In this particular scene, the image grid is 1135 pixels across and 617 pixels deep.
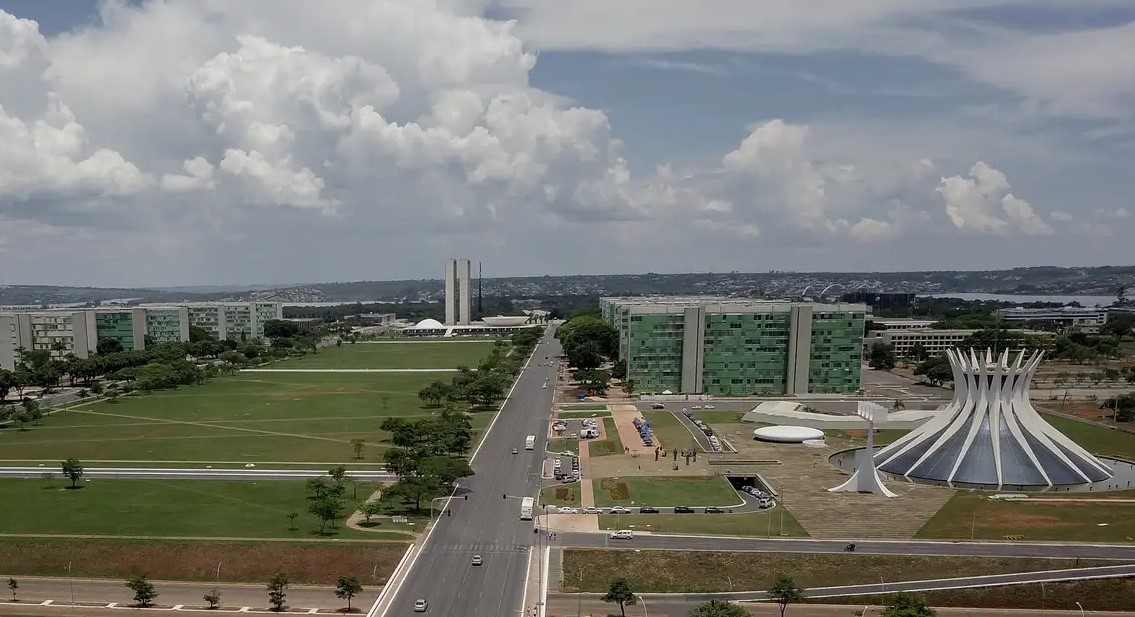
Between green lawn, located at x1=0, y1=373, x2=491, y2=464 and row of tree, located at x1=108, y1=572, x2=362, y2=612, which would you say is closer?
row of tree, located at x1=108, y1=572, x2=362, y2=612

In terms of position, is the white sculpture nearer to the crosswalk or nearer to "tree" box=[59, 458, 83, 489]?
the crosswalk

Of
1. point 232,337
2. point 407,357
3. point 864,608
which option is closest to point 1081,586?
point 864,608

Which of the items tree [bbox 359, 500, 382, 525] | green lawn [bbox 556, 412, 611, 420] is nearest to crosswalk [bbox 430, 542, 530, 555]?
tree [bbox 359, 500, 382, 525]

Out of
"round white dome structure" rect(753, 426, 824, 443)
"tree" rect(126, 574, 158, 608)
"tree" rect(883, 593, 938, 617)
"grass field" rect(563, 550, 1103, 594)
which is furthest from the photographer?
"round white dome structure" rect(753, 426, 824, 443)

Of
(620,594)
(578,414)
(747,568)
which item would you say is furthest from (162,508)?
(578,414)

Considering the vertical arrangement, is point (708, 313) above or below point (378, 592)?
above

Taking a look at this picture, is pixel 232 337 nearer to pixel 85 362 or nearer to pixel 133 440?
pixel 85 362

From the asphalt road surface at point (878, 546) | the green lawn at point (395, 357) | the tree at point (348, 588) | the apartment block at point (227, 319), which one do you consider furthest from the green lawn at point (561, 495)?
the apartment block at point (227, 319)
